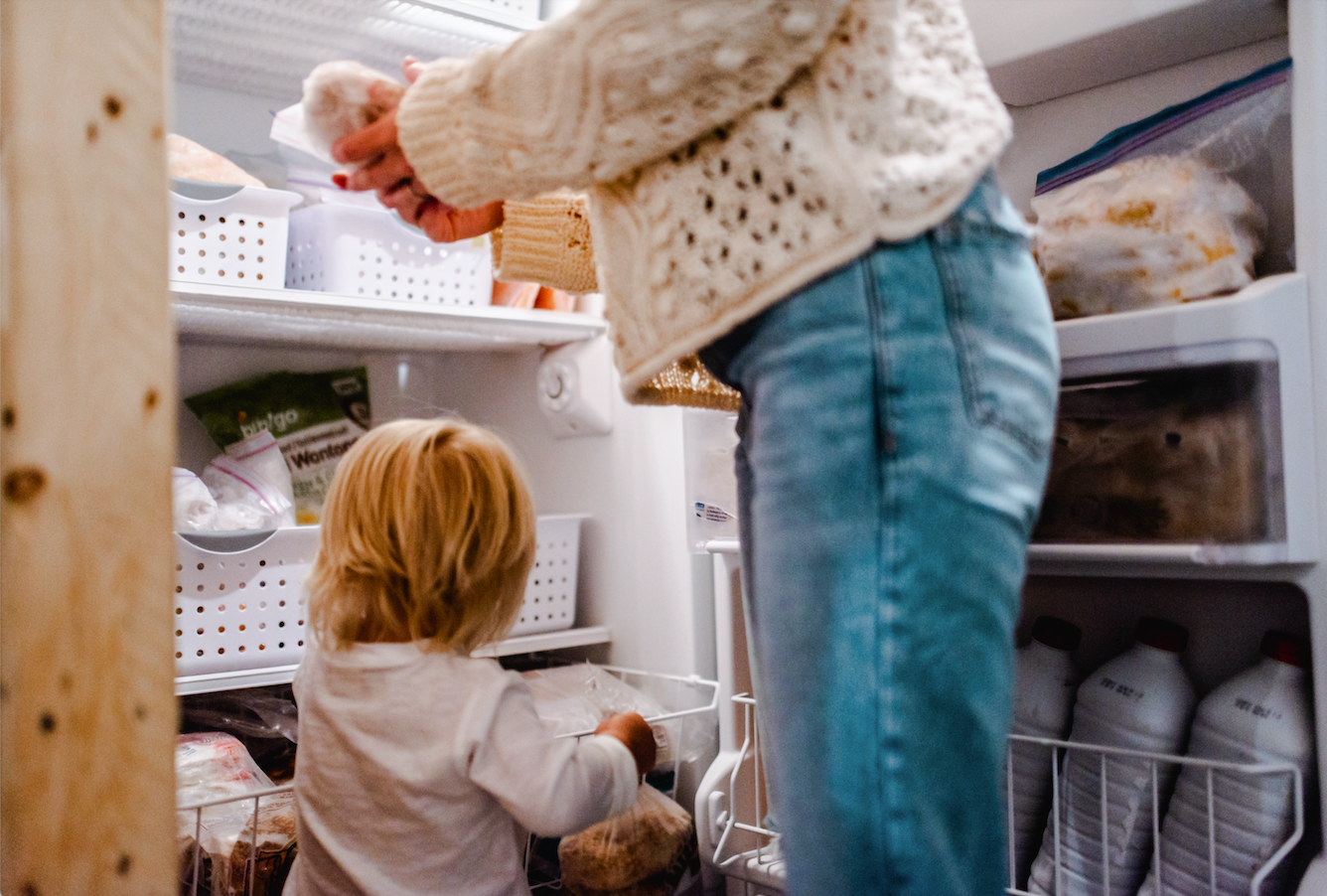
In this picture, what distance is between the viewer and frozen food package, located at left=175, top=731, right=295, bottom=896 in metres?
0.99

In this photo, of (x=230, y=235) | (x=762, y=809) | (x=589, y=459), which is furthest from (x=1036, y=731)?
(x=230, y=235)

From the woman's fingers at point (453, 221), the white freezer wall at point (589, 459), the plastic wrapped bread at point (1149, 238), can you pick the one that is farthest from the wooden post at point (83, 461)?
the white freezer wall at point (589, 459)

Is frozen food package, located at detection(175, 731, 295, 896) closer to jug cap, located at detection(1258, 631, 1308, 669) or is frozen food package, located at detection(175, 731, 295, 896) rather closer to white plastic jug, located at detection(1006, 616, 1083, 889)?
white plastic jug, located at detection(1006, 616, 1083, 889)

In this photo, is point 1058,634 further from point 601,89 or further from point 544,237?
point 601,89

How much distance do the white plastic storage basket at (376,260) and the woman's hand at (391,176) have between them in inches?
20.9

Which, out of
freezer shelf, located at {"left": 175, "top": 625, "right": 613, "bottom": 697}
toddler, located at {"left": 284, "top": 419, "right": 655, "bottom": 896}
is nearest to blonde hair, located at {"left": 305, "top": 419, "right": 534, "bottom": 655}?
toddler, located at {"left": 284, "top": 419, "right": 655, "bottom": 896}

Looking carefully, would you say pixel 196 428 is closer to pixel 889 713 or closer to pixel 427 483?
pixel 427 483

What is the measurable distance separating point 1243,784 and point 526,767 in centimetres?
60

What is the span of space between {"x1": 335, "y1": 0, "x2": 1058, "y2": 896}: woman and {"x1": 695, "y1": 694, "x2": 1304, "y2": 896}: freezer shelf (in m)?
0.39

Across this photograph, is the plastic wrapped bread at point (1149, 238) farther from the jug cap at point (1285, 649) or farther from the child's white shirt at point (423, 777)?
the child's white shirt at point (423, 777)

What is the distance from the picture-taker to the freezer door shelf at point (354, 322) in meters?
1.15

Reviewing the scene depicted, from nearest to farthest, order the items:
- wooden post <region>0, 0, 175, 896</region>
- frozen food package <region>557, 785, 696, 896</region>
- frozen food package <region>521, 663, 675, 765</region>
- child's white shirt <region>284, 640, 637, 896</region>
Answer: wooden post <region>0, 0, 175, 896</region>, child's white shirt <region>284, 640, 637, 896</region>, frozen food package <region>557, 785, 696, 896</region>, frozen food package <region>521, 663, 675, 765</region>

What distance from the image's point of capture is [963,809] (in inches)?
18.7

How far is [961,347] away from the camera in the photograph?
48 cm
